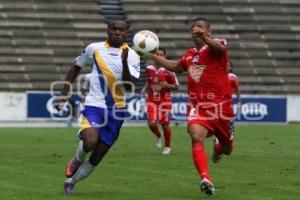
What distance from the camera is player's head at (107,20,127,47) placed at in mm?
11508

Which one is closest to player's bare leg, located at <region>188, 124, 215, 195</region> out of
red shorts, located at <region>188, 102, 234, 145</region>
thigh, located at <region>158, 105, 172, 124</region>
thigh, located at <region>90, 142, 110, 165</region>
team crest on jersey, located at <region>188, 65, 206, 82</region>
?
red shorts, located at <region>188, 102, 234, 145</region>

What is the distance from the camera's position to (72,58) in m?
39.6

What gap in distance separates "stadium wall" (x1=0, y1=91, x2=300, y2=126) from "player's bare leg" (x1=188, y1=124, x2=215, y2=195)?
22.0 meters

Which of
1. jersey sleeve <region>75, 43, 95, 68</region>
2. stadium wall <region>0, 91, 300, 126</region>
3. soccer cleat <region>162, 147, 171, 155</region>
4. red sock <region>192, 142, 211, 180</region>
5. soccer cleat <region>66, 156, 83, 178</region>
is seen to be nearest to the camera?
red sock <region>192, 142, 211, 180</region>

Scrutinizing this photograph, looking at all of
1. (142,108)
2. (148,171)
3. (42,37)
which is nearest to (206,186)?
(148,171)

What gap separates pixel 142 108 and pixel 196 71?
22763mm

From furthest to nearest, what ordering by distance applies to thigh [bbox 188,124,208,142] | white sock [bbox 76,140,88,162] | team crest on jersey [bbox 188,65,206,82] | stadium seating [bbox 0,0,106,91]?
stadium seating [bbox 0,0,106,91] → team crest on jersey [bbox 188,65,206,82] → white sock [bbox 76,140,88,162] → thigh [bbox 188,124,208,142]

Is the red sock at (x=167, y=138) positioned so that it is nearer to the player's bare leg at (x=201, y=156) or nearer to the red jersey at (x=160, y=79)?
the red jersey at (x=160, y=79)

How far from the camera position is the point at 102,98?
11703 mm

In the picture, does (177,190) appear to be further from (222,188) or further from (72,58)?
(72,58)

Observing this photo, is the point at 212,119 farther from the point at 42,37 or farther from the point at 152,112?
the point at 42,37

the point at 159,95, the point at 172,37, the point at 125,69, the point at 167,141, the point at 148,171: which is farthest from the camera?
the point at 172,37

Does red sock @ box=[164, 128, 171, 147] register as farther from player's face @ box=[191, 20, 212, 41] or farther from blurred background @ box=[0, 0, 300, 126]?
blurred background @ box=[0, 0, 300, 126]

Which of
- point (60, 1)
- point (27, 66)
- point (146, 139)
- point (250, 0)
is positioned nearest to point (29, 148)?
point (146, 139)
